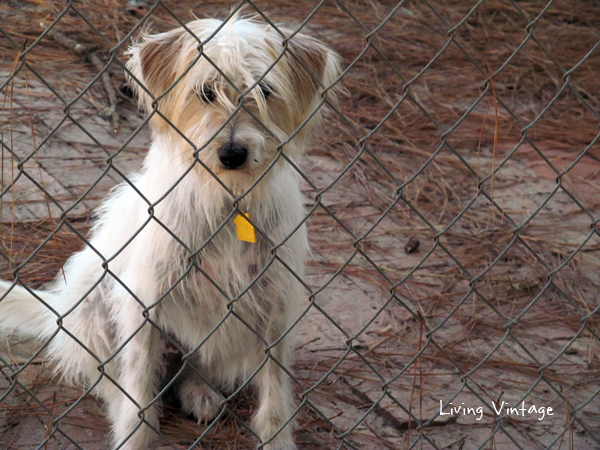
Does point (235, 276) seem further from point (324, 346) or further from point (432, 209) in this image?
point (432, 209)

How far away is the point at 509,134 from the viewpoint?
5363 mm

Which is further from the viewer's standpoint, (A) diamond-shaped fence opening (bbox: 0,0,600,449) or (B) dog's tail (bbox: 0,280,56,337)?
(B) dog's tail (bbox: 0,280,56,337)

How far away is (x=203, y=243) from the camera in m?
2.33

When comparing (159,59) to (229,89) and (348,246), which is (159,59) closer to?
(229,89)

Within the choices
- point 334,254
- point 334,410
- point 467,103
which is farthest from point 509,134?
point 334,410

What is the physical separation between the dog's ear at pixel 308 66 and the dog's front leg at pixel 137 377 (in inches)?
40.8

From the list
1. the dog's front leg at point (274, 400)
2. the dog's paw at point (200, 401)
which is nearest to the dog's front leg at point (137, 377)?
the dog's paw at point (200, 401)

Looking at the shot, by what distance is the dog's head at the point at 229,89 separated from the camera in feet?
7.09

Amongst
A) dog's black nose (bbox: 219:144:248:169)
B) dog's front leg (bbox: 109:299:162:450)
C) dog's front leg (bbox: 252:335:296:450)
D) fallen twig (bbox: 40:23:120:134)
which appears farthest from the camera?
fallen twig (bbox: 40:23:120:134)

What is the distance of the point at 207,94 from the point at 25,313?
4.41 feet

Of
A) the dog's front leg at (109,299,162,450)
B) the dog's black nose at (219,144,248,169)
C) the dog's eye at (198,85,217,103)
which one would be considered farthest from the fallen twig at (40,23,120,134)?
the dog's black nose at (219,144,248,169)

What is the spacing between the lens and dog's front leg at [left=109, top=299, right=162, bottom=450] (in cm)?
255

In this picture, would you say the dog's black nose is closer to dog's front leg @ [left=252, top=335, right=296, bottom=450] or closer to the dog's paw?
dog's front leg @ [left=252, top=335, right=296, bottom=450]

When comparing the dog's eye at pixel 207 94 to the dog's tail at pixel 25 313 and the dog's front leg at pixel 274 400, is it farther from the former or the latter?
the dog's tail at pixel 25 313
